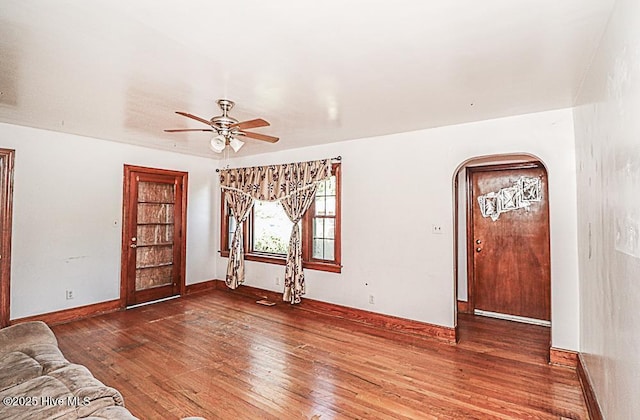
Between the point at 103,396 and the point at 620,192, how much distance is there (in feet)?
8.54

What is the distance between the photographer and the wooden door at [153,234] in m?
5.10

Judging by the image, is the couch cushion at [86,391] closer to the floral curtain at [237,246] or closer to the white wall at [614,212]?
the white wall at [614,212]

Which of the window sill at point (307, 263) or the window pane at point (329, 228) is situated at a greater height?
the window pane at point (329, 228)

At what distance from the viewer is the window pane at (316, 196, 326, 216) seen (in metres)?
5.09

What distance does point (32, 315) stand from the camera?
415cm

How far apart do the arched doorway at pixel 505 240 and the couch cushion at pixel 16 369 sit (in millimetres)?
4206

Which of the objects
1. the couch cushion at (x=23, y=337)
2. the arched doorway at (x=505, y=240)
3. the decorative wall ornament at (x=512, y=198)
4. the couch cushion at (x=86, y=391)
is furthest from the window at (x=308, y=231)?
the couch cushion at (x=86, y=391)

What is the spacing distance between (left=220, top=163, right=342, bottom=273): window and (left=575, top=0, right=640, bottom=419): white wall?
293 centimetres

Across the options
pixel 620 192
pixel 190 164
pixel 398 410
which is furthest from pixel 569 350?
pixel 190 164

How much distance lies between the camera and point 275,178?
5.47m

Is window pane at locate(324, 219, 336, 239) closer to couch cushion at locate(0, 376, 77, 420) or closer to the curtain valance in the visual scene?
the curtain valance

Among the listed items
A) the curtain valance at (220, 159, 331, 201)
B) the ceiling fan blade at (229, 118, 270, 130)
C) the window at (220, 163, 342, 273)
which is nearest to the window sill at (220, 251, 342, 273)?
the window at (220, 163, 342, 273)

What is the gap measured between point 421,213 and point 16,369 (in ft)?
12.3

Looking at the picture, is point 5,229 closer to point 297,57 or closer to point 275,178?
point 275,178
